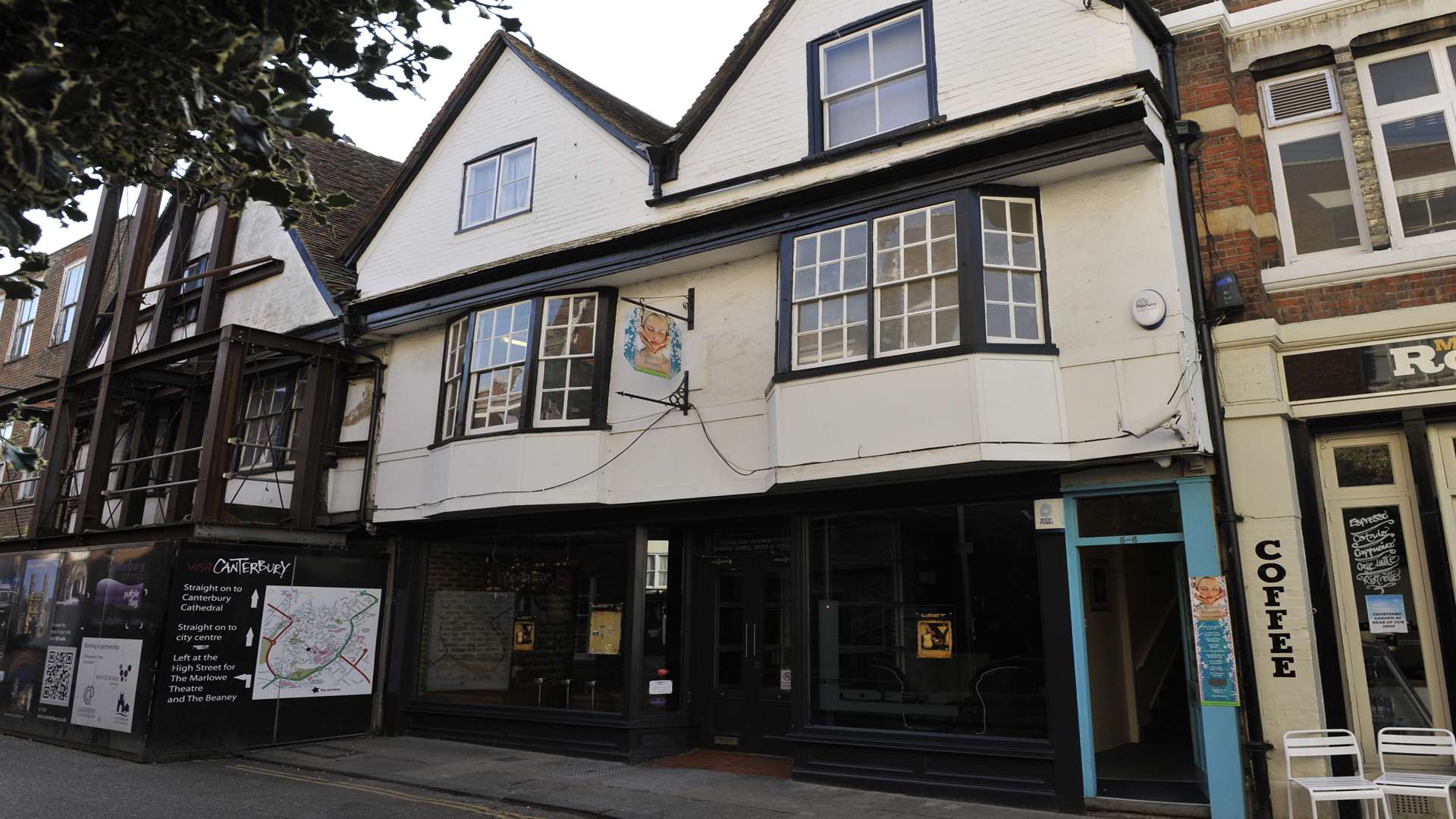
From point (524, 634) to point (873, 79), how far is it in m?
8.11

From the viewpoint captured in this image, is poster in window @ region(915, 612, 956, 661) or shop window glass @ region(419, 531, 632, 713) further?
shop window glass @ region(419, 531, 632, 713)

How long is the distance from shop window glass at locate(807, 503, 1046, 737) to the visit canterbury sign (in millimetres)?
2659

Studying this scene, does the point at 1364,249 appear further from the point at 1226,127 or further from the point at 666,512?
the point at 666,512

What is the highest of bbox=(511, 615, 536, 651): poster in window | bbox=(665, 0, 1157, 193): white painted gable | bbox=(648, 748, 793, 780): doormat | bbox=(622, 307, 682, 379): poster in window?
bbox=(665, 0, 1157, 193): white painted gable

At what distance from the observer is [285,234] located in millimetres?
15609

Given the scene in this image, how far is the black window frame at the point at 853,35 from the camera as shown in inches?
376

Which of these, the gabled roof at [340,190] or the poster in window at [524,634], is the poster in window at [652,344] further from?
the gabled roof at [340,190]

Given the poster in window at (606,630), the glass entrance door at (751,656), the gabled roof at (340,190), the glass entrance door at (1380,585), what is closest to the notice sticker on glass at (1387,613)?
the glass entrance door at (1380,585)

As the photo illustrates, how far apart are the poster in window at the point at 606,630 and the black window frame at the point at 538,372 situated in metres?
2.23

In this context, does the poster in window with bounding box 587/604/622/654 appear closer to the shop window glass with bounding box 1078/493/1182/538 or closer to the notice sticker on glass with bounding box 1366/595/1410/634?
the shop window glass with bounding box 1078/493/1182/538

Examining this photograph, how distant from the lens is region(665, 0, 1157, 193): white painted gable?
8.70 meters

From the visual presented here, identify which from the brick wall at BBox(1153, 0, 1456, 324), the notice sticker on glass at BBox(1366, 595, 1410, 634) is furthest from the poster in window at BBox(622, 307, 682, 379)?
the notice sticker on glass at BBox(1366, 595, 1410, 634)

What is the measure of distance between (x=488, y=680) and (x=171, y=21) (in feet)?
33.4

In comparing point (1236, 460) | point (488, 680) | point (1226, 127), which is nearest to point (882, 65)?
A: point (1226, 127)
